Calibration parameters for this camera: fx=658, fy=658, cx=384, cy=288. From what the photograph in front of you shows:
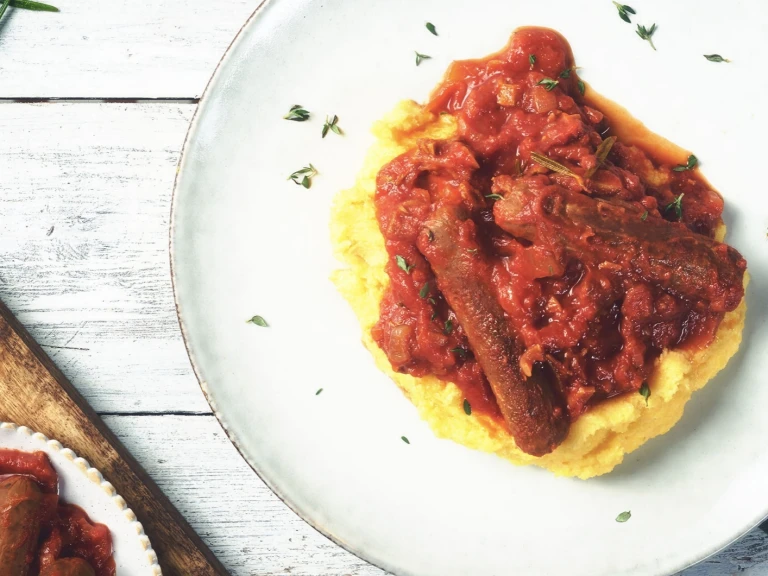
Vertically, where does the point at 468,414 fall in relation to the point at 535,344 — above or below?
below

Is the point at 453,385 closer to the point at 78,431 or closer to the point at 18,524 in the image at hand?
the point at 78,431

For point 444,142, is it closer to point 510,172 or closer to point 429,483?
point 510,172

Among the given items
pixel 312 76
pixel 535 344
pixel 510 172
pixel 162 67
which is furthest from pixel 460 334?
pixel 162 67

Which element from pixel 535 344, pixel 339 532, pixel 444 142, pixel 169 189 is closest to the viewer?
pixel 535 344

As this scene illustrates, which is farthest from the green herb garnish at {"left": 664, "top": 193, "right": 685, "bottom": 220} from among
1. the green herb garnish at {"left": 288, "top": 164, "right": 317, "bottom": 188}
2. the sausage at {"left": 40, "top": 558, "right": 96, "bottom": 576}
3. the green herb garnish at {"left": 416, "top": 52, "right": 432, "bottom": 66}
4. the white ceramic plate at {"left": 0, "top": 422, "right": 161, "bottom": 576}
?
the sausage at {"left": 40, "top": 558, "right": 96, "bottom": 576}

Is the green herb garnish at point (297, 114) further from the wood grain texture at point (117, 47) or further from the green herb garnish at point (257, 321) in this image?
the green herb garnish at point (257, 321)

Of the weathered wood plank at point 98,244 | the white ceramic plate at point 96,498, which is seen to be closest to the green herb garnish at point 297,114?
the weathered wood plank at point 98,244

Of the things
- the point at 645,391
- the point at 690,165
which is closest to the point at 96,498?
the point at 645,391
